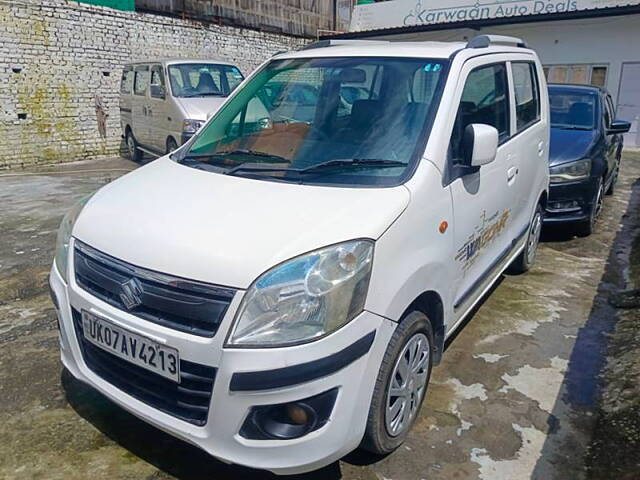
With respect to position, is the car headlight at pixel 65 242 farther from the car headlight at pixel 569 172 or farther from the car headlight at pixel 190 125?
the car headlight at pixel 190 125

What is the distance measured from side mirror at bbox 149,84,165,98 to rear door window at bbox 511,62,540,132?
6602 mm

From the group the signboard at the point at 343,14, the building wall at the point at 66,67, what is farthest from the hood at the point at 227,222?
the signboard at the point at 343,14

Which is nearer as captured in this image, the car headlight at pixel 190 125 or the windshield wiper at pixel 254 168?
the windshield wiper at pixel 254 168

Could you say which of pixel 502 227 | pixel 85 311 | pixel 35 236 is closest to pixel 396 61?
pixel 502 227

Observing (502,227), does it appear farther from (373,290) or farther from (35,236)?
(35,236)

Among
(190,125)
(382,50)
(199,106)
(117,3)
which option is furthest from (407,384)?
A: (117,3)

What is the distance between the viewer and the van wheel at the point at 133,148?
11.1m

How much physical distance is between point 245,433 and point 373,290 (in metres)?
0.71

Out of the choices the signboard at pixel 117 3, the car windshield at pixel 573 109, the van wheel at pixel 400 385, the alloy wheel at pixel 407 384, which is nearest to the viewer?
the van wheel at pixel 400 385

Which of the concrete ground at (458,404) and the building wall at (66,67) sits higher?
the building wall at (66,67)

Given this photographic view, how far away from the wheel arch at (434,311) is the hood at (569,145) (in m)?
3.60

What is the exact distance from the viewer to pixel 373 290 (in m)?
1.99

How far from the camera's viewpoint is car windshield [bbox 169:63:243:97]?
8930mm

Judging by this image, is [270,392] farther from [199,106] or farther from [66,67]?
[66,67]
